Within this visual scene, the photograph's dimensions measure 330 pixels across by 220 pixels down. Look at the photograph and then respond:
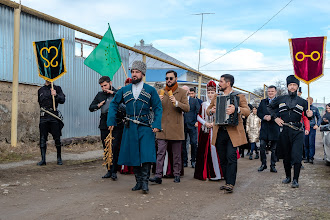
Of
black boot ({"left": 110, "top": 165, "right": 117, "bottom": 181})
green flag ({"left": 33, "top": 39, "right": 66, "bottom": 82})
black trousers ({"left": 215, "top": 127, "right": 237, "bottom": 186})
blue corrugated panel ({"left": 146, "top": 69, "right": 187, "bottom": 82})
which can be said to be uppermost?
blue corrugated panel ({"left": 146, "top": 69, "right": 187, "bottom": 82})

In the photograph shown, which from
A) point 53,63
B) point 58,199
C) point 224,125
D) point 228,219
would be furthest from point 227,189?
point 53,63

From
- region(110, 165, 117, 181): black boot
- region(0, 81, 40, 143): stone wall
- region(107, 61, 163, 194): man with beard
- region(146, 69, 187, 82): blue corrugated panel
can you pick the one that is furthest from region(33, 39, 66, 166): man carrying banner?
region(146, 69, 187, 82): blue corrugated panel

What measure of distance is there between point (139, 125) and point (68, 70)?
712 cm

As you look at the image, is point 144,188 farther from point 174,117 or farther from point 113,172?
point 174,117

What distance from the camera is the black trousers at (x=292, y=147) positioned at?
7.56 m

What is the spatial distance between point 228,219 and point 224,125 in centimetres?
228

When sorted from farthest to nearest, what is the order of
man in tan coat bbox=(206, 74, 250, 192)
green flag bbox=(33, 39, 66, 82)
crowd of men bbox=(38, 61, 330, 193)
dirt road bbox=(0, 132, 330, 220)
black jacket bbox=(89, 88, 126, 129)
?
green flag bbox=(33, 39, 66, 82) → black jacket bbox=(89, 88, 126, 129) → man in tan coat bbox=(206, 74, 250, 192) → crowd of men bbox=(38, 61, 330, 193) → dirt road bbox=(0, 132, 330, 220)

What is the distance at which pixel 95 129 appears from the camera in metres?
14.5

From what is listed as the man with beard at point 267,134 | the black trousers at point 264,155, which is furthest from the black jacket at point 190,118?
the black trousers at point 264,155

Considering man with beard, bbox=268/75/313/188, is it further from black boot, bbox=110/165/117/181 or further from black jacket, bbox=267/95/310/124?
black boot, bbox=110/165/117/181

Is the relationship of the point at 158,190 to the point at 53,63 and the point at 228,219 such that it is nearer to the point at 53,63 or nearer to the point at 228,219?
the point at 228,219

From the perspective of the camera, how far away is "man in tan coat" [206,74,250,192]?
679 centimetres

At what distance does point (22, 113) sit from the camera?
36.5 feet

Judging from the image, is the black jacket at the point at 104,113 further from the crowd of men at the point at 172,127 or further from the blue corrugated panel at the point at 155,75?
the blue corrugated panel at the point at 155,75
